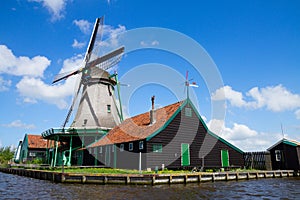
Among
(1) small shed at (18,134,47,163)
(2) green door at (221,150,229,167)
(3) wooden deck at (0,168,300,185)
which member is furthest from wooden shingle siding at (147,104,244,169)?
(1) small shed at (18,134,47,163)

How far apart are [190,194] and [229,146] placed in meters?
13.5

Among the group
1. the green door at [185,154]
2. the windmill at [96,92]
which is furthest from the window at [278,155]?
the windmill at [96,92]

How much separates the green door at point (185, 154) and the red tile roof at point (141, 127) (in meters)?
2.77

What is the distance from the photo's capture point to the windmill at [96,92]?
29.8 m

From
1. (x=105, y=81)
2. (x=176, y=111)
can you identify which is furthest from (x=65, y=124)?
(x=176, y=111)

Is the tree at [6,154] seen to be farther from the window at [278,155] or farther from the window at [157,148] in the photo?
the window at [278,155]

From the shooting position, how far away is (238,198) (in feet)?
34.4

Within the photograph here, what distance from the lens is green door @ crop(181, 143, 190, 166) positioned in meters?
20.7

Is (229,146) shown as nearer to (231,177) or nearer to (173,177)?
(231,177)

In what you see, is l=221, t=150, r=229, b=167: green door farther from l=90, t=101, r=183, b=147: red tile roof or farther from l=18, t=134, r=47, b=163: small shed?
l=18, t=134, r=47, b=163: small shed

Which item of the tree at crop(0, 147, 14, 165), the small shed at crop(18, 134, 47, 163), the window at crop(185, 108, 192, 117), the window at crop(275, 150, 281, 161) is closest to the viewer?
the window at crop(185, 108, 192, 117)

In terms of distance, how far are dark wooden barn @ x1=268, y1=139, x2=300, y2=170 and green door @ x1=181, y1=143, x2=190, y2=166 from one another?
834 cm

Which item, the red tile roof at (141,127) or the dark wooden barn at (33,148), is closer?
the red tile roof at (141,127)

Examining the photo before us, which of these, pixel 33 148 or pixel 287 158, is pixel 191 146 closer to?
pixel 287 158
